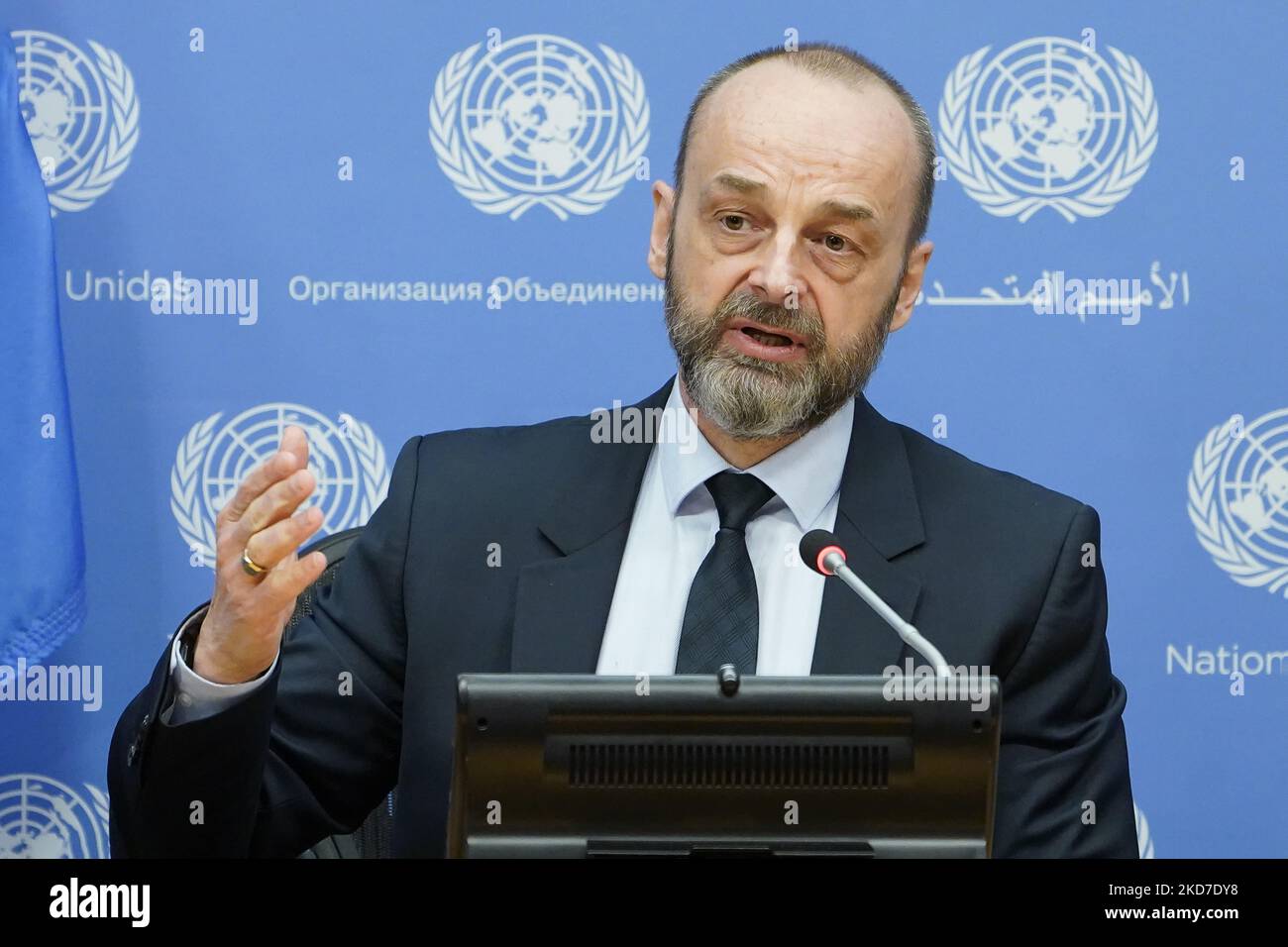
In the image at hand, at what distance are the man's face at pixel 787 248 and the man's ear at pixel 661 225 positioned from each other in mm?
133

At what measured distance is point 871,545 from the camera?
222cm

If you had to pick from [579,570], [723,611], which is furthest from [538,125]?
[723,611]

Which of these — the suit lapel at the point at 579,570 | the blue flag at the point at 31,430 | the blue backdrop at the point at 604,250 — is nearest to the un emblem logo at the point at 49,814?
the blue backdrop at the point at 604,250

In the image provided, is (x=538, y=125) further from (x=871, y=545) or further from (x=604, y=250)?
(x=871, y=545)

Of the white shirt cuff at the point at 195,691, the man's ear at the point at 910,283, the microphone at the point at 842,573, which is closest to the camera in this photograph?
the microphone at the point at 842,573

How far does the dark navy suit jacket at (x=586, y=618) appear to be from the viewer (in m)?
2.09

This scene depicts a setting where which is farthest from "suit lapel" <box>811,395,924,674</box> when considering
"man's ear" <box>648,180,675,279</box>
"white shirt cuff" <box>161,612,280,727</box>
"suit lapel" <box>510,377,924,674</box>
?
"white shirt cuff" <box>161,612,280,727</box>

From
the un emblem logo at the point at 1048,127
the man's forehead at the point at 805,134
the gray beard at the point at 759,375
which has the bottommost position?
the gray beard at the point at 759,375

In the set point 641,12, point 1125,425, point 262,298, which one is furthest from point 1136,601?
point 262,298

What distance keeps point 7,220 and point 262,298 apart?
0.48 metres

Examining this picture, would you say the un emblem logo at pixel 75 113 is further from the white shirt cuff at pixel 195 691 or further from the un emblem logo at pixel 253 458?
the white shirt cuff at pixel 195 691

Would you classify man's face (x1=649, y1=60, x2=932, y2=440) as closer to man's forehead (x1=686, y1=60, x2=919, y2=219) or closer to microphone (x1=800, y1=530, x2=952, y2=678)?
man's forehead (x1=686, y1=60, x2=919, y2=219)
